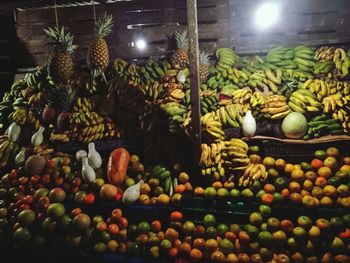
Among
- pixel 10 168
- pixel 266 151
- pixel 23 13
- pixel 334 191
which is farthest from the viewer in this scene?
pixel 23 13

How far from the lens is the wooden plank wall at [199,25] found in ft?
20.3

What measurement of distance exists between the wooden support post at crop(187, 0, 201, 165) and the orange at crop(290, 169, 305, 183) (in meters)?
1.51

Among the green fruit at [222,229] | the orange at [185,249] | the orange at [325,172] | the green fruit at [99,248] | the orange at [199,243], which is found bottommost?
the green fruit at [99,248]

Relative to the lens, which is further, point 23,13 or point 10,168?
point 23,13

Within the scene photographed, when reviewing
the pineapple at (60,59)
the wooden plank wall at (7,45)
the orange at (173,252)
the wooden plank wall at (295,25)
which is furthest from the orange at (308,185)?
the wooden plank wall at (7,45)

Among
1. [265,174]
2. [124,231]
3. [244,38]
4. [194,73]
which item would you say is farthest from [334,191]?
[244,38]

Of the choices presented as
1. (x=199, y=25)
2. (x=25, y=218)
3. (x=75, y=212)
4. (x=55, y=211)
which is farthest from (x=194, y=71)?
(x=25, y=218)

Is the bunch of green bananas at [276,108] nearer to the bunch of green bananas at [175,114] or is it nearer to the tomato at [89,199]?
the bunch of green bananas at [175,114]

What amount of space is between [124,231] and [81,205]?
3.32 ft

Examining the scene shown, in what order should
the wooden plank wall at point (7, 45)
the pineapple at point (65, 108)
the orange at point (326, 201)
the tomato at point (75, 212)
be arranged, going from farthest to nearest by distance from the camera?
the wooden plank wall at point (7, 45)
the pineapple at point (65, 108)
the tomato at point (75, 212)
the orange at point (326, 201)

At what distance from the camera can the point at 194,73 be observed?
417 cm

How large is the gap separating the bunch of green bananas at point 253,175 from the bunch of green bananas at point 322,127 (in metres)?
0.87

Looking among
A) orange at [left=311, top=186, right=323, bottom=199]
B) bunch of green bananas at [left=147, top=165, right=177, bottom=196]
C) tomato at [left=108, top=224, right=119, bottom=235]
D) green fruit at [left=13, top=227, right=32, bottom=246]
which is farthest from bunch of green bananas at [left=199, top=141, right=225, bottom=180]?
green fruit at [left=13, top=227, right=32, bottom=246]

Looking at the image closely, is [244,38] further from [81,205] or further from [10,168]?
[10,168]
